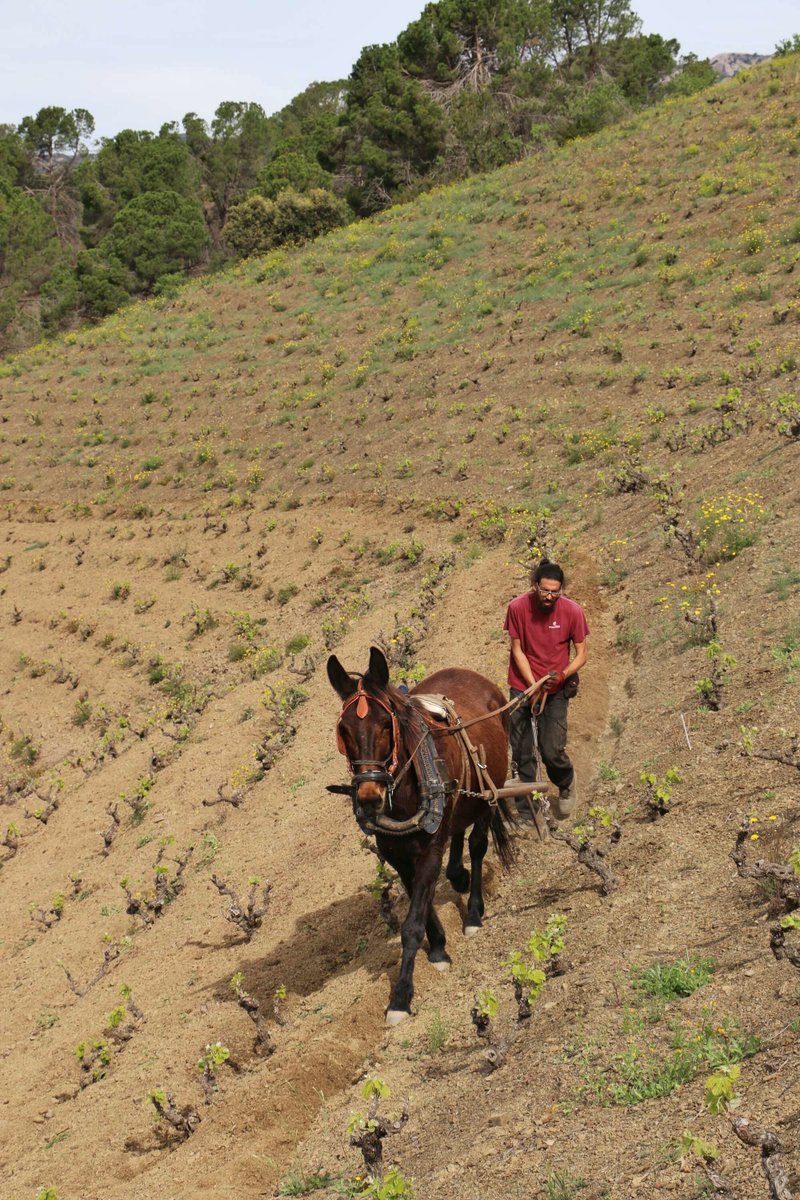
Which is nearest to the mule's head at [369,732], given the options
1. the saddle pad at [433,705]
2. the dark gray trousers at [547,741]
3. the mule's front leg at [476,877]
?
the saddle pad at [433,705]

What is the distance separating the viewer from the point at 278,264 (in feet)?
163

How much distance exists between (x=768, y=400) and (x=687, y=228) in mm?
15396

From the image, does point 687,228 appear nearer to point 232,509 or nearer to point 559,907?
point 232,509

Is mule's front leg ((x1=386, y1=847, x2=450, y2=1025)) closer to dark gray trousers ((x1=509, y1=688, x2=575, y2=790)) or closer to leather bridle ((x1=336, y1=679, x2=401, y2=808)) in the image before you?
leather bridle ((x1=336, y1=679, x2=401, y2=808))

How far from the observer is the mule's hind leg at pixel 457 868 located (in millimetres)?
8355

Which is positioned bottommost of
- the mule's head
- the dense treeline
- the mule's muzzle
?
the mule's muzzle

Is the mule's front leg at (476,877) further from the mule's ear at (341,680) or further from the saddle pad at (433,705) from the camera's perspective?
the mule's ear at (341,680)

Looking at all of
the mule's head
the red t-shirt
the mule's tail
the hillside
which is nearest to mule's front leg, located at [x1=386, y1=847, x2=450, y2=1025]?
the hillside

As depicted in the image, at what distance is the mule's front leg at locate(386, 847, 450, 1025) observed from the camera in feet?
22.7

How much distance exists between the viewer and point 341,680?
672 cm

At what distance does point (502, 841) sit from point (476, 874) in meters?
0.39

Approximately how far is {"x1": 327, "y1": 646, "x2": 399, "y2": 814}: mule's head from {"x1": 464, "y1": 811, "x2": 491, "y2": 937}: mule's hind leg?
1676mm

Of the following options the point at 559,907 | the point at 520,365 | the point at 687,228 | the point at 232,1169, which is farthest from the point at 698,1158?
the point at 687,228

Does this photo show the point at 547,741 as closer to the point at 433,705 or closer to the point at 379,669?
the point at 433,705
